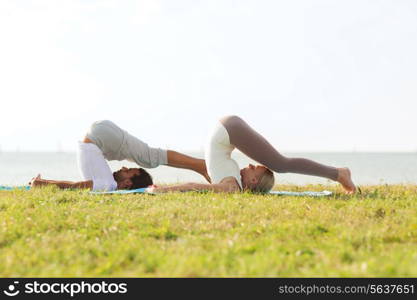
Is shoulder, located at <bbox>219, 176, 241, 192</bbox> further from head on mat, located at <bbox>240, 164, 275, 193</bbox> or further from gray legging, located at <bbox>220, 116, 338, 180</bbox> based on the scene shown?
gray legging, located at <bbox>220, 116, 338, 180</bbox>

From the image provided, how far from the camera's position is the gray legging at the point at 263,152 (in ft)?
23.9

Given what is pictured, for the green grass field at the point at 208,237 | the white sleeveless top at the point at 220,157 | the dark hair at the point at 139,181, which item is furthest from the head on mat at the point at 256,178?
the dark hair at the point at 139,181

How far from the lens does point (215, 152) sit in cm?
746

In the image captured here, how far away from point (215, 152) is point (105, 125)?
2047 mm

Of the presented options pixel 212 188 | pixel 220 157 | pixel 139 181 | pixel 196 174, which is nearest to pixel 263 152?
pixel 220 157

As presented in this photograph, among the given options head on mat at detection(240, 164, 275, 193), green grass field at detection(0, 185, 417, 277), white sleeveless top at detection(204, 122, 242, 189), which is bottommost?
green grass field at detection(0, 185, 417, 277)

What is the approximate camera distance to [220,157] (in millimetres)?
7461

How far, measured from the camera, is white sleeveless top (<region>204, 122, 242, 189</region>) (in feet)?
24.3

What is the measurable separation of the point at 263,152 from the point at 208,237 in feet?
10.8

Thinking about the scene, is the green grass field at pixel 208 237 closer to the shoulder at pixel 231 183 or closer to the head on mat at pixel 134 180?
the shoulder at pixel 231 183

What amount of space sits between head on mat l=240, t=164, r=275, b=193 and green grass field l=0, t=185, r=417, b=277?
845mm

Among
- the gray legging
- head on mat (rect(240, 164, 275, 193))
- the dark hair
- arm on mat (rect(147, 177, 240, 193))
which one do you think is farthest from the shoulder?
the dark hair

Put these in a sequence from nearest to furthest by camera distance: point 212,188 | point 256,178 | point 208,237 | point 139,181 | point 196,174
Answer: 1. point 208,237
2. point 212,188
3. point 256,178
4. point 139,181
5. point 196,174

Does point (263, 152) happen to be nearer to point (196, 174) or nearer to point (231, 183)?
point (231, 183)
